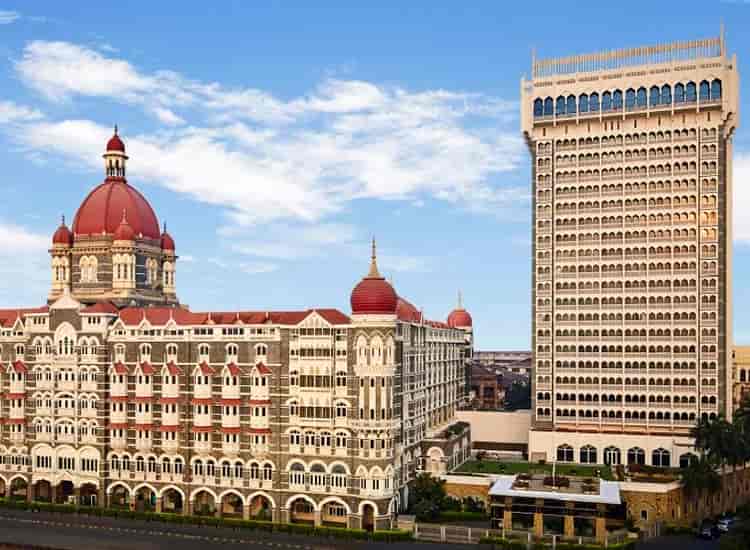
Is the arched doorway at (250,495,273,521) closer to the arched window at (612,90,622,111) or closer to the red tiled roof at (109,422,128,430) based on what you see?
the red tiled roof at (109,422,128,430)

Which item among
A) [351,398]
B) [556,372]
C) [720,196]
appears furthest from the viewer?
[556,372]

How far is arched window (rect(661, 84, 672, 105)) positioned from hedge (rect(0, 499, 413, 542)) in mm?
61620

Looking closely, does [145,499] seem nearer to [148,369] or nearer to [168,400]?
[168,400]

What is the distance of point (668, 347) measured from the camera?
327 ft

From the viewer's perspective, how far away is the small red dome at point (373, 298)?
7994 cm

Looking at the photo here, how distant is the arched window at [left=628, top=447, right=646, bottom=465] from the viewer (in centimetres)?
9744

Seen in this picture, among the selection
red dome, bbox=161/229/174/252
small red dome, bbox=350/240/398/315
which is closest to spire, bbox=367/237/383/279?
small red dome, bbox=350/240/398/315

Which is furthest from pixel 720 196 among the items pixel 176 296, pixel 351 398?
pixel 176 296

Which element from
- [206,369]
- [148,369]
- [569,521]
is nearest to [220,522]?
[206,369]

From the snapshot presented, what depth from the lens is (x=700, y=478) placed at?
81.8 meters

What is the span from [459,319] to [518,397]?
38.2m

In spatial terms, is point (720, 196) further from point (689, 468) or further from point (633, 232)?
point (689, 468)

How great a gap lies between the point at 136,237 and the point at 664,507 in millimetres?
67213

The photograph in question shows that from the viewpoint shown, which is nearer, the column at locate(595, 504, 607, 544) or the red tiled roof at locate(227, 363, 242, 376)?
the column at locate(595, 504, 607, 544)
